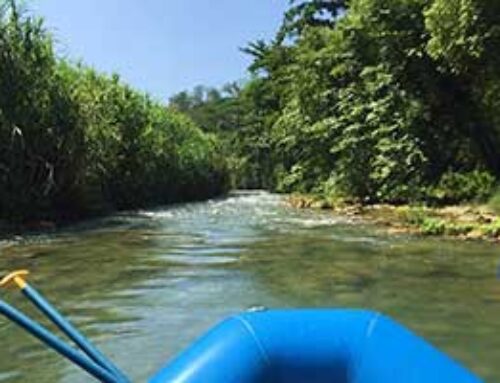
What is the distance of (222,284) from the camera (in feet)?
30.9

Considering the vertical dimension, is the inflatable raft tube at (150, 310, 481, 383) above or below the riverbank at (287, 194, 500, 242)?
above

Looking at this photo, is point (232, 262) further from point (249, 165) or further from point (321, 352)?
point (249, 165)

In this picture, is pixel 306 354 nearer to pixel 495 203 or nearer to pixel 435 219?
pixel 435 219

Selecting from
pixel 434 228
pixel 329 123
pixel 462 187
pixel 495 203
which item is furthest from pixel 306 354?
pixel 329 123

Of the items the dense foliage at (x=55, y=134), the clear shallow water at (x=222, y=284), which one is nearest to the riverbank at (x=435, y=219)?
the clear shallow water at (x=222, y=284)

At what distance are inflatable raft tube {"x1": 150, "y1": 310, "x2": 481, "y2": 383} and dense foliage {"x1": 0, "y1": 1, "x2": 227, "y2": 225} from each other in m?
12.9

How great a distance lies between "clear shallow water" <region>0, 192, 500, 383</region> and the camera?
6504mm

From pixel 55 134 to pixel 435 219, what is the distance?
23.2 ft

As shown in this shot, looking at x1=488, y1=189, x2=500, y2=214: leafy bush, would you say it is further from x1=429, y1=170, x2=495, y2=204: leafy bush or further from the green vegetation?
x1=429, y1=170, x2=495, y2=204: leafy bush

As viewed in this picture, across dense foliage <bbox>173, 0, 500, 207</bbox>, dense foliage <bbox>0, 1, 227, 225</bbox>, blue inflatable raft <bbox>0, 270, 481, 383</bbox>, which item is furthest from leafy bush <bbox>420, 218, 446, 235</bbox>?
blue inflatable raft <bbox>0, 270, 481, 383</bbox>

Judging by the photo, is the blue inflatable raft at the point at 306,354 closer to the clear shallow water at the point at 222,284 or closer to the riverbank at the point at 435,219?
the clear shallow water at the point at 222,284

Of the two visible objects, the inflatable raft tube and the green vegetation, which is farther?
the green vegetation

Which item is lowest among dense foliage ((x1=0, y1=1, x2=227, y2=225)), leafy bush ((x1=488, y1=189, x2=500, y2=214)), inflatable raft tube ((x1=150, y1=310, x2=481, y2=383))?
leafy bush ((x1=488, y1=189, x2=500, y2=214))

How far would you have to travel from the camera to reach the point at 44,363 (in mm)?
6109
